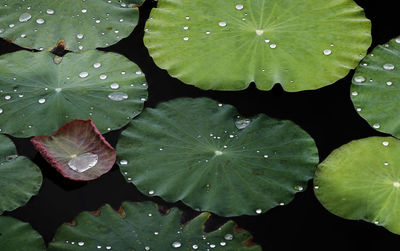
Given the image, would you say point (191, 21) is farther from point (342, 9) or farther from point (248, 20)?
point (342, 9)

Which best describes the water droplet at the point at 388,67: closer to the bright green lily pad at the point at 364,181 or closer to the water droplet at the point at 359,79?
the water droplet at the point at 359,79

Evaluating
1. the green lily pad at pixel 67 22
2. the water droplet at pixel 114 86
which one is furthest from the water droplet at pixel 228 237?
the green lily pad at pixel 67 22

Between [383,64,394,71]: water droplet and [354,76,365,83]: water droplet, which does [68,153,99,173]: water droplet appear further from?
[383,64,394,71]: water droplet

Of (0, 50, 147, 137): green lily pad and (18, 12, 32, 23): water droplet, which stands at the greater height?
(18, 12, 32, 23): water droplet

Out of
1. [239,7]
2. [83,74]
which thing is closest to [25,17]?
[83,74]

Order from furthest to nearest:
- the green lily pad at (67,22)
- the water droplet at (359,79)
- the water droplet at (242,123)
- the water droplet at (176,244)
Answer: the green lily pad at (67,22)
the water droplet at (359,79)
the water droplet at (242,123)
the water droplet at (176,244)

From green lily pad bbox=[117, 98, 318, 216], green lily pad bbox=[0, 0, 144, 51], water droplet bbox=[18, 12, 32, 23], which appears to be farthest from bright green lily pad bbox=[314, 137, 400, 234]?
water droplet bbox=[18, 12, 32, 23]
